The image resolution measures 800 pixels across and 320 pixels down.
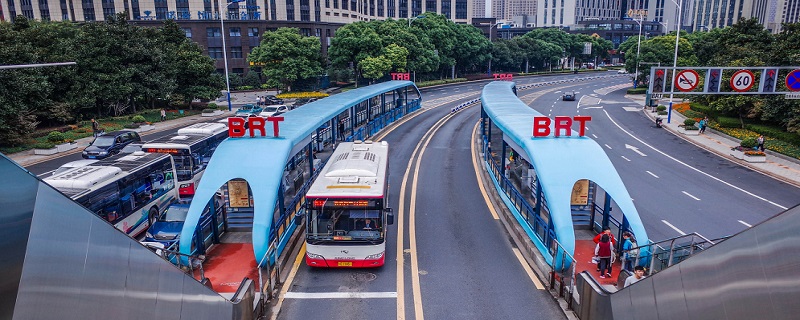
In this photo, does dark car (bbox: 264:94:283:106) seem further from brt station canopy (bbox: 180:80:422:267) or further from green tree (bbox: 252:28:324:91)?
brt station canopy (bbox: 180:80:422:267)

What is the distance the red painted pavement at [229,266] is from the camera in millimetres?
14422

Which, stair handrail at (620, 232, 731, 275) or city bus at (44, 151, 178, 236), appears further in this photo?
city bus at (44, 151, 178, 236)

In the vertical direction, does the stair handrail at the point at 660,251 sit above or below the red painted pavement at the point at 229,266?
above

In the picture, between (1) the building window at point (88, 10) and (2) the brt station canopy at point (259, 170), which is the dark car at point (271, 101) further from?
(1) the building window at point (88, 10)

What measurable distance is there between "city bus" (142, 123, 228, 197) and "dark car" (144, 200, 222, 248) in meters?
4.26

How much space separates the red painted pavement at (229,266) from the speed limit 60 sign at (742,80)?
79.3ft

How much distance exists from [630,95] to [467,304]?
70.0 m

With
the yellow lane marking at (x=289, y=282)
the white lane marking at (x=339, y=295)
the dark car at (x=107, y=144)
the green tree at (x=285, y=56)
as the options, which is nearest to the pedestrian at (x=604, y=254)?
the white lane marking at (x=339, y=295)

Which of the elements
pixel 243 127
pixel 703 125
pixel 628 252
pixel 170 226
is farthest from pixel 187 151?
pixel 703 125

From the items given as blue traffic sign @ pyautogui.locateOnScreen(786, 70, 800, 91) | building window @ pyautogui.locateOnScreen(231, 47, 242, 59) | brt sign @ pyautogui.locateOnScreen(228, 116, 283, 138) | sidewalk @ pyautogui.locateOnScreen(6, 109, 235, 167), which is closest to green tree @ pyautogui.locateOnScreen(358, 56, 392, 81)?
sidewalk @ pyautogui.locateOnScreen(6, 109, 235, 167)

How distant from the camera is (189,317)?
8.59m

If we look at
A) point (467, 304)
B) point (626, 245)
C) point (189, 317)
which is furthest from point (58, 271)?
point (626, 245)

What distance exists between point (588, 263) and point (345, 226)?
7635 mm

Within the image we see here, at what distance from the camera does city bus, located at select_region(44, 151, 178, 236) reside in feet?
55.0
